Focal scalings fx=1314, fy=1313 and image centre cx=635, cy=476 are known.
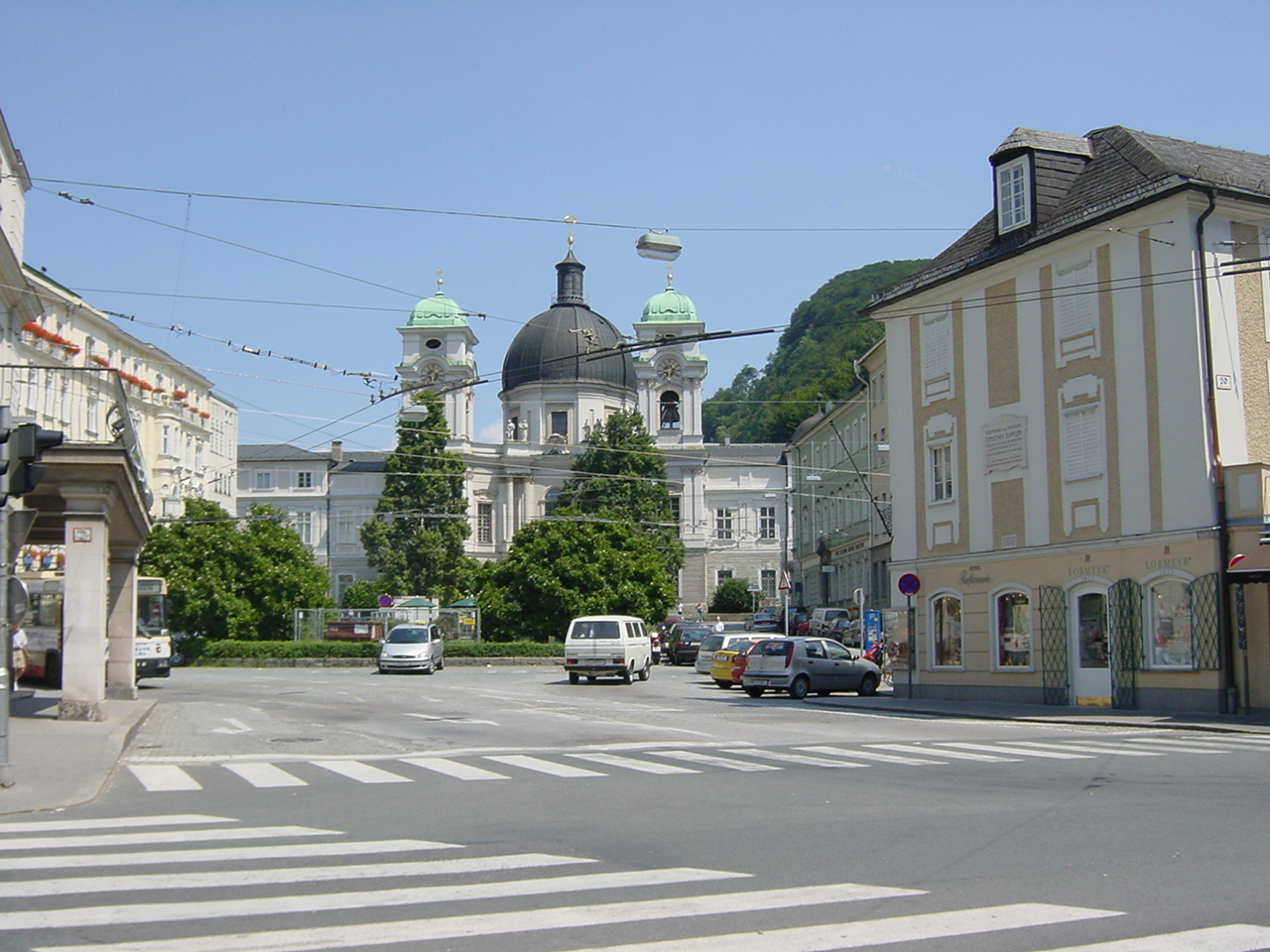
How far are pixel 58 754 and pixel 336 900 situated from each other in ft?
35.6

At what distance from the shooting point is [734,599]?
90438 mm

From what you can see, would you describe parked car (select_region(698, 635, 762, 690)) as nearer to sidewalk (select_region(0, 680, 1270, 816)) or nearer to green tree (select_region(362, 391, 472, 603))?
sidewalk (select_region(0, 680, 1270, 816))

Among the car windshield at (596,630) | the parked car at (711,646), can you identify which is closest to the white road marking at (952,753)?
the parked car at (711,646)

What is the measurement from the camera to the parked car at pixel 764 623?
196 feet

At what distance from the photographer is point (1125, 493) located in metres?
25.5

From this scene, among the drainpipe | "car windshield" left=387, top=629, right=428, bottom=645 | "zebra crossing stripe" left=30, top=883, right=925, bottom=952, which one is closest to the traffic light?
"zebra crossing stripe" left=30, top=883, right=925, bottom=952

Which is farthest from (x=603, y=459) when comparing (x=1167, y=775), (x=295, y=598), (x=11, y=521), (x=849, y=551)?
(x=1167, y=775)

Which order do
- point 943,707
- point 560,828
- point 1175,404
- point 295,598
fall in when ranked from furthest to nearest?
point 295,598 → point 943,707 → point 1175,404 → point 560,828

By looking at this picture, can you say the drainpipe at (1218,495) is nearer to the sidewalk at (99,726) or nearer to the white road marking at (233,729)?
the sidewalk at (99,726)

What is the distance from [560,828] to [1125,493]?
18.2 m

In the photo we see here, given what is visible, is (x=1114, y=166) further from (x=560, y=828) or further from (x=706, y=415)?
(x=706, y=415)

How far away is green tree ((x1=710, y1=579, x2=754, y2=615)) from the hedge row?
37.9 m

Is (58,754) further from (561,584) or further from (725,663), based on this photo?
(561,584)

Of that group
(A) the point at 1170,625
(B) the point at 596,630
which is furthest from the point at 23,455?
(B) the point at 596,630
